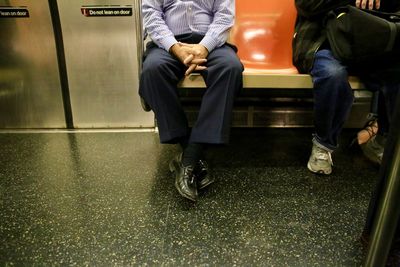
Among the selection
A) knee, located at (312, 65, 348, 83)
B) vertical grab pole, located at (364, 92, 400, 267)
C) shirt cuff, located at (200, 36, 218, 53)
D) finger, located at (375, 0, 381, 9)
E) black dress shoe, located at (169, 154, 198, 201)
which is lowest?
black dress shoe, located at (169, 154, 198, 201)

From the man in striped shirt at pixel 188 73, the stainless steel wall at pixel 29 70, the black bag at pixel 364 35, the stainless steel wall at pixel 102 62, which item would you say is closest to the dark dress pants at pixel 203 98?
the man in striped shirt at pixel 188 73

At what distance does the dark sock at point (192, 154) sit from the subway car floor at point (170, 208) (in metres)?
0.15

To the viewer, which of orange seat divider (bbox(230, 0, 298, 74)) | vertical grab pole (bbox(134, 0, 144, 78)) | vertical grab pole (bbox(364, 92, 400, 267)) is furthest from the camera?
vertical grab pole (bbox(134, 0, 144, 78))

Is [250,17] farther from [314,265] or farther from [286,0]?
[314,265]

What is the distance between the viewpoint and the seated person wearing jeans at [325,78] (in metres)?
1.41

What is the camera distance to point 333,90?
1404 millimetres

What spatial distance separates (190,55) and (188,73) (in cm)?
7

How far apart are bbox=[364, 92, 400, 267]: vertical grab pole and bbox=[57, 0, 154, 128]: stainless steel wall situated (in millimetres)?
1587

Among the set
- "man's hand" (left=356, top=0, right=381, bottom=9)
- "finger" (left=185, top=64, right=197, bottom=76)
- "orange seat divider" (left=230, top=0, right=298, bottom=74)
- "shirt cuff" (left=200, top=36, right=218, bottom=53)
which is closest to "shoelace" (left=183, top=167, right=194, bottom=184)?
"finger" (left=185, top=64, right=197, bottom=76)

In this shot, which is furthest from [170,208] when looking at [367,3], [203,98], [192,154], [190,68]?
[367,3]

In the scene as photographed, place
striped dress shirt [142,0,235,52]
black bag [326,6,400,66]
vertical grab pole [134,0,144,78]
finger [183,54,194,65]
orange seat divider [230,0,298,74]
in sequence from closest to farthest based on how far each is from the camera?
black bag [326,6,400,66] < finger [183,54,194,65] < striped dress shirt [142,0,235,52] < orange seat divider [230,0,298,74] < vertical grab pole [134,0,144,78]

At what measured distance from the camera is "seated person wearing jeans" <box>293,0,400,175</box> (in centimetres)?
141

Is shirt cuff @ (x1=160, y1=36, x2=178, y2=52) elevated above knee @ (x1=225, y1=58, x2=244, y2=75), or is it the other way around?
shirt cuff @ (x1=160, y1=36, x2=178, y2=52)

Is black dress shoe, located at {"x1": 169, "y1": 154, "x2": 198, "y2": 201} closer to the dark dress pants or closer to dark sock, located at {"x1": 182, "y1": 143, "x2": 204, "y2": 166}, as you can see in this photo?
dark sock, located at {"x1": 182, "y1": 143, "x2": 204, "y2": 166}
